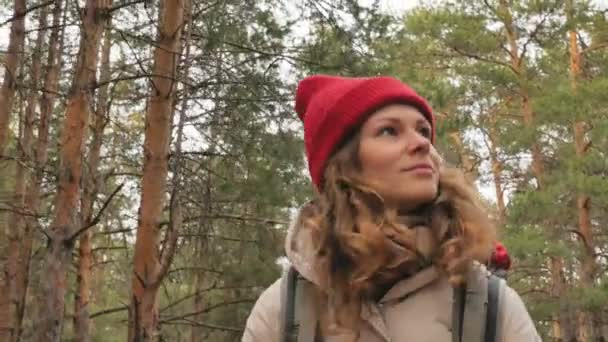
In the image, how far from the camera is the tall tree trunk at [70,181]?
153 inches

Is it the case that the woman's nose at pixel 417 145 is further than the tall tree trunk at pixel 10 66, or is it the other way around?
the tall tree trunk at pixel 10 66

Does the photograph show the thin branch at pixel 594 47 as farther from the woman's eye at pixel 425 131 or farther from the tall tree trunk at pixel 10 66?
the woman's eye at pixel 425 131

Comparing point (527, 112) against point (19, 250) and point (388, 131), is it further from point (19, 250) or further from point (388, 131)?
point (388, 131)

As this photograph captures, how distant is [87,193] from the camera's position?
439cm

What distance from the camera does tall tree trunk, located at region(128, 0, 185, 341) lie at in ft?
16.1

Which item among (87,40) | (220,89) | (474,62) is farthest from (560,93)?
(87,40)

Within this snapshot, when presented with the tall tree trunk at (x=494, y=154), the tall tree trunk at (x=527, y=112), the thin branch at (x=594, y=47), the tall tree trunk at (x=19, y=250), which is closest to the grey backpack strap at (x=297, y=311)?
the tall tree trunk at (x=19, y=250)

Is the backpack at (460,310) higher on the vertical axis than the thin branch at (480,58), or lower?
lower

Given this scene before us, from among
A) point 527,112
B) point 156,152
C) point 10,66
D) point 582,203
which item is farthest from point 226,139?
point 582,203

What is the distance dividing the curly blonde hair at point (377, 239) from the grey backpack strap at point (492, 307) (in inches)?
2.1

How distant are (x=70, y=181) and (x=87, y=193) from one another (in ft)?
0.92

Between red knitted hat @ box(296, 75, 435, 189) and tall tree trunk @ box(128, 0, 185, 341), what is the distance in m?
3.24

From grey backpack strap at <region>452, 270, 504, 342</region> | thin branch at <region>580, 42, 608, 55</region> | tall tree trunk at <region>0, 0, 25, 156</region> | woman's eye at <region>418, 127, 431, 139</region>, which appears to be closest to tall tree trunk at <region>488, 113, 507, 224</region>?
thin branch at <region>580, 42, 608, 55</region>

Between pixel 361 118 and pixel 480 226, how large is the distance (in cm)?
36
